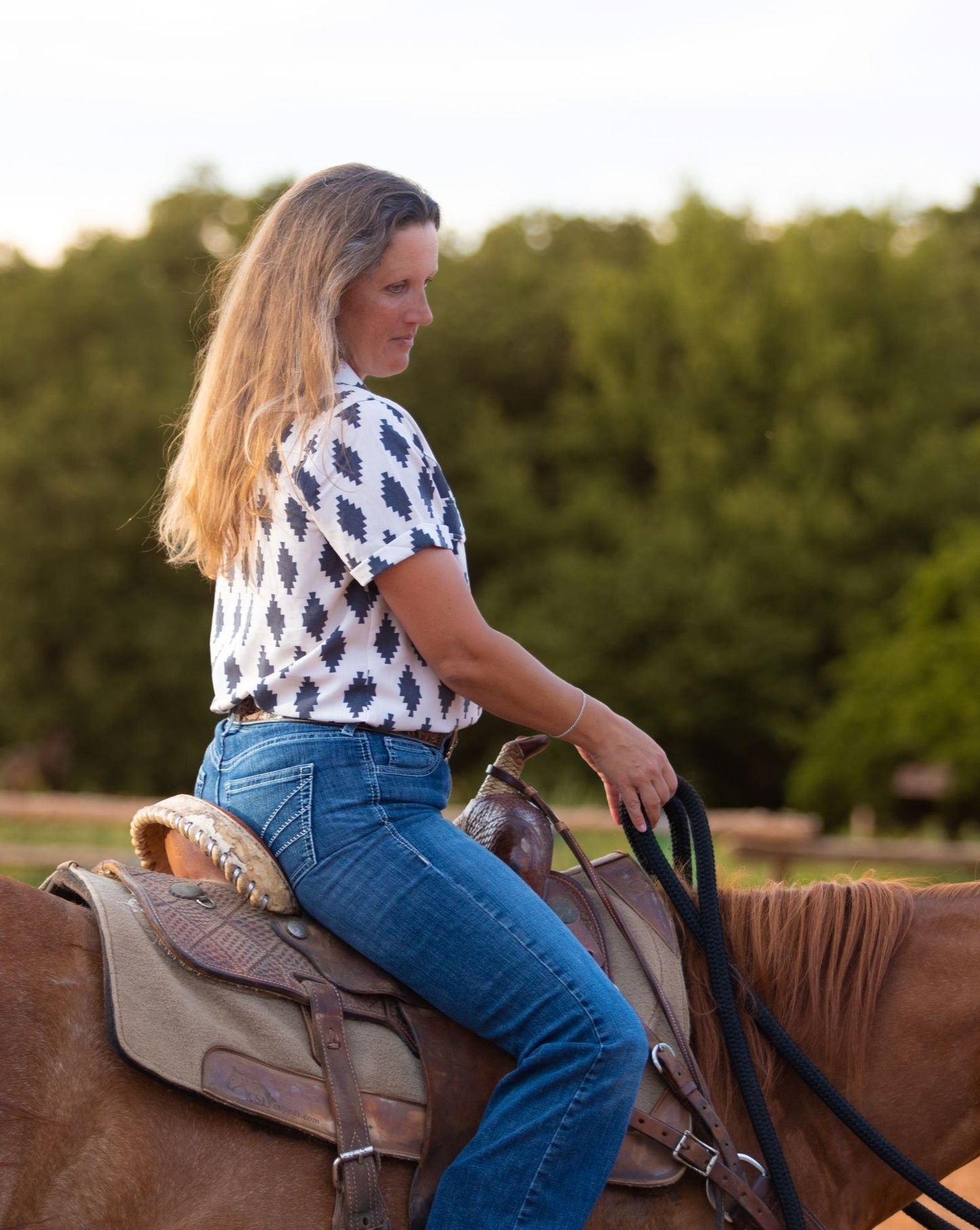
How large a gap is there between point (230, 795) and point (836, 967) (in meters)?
1.23

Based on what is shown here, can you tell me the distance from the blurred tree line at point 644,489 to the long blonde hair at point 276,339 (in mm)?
19850

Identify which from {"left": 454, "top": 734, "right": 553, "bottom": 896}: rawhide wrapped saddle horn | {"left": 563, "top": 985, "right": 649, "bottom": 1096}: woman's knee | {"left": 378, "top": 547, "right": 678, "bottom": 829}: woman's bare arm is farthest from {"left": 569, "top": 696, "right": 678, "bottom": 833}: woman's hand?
{"left": 563, "top": 985, "right": 649, "bottom": 1096}: woman's knee

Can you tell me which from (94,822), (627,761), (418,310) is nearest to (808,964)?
(627,761)

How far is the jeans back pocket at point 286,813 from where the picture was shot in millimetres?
2223

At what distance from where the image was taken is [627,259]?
32.0 m

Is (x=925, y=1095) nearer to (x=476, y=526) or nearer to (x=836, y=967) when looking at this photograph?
(x=836, y=967)

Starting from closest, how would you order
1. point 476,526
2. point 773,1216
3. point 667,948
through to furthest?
point 773,1216 < point 667,948 < point 476,526

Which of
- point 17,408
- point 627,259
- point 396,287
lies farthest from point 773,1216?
point 627,259

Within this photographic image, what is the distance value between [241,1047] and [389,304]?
1.32 meters

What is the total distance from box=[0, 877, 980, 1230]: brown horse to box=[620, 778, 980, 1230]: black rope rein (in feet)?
0.19

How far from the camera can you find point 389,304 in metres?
2.42

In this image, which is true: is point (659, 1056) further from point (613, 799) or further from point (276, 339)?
point (276, 339)

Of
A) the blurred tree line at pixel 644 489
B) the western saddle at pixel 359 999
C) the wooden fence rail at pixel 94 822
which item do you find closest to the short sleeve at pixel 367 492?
the western saddle at pixel 359 999

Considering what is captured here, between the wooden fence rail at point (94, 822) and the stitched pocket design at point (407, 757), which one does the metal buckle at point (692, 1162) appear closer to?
the stitched pocket design at point (407, 757)
